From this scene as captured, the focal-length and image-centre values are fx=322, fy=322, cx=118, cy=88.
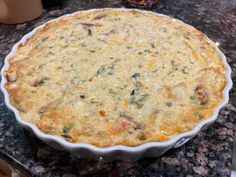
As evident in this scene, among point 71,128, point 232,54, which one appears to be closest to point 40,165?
point 71,128

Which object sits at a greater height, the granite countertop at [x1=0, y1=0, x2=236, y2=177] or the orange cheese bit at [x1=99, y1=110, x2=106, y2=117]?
the orange cheese bit at [x1=99, y1=110, x2=106, y2=117]

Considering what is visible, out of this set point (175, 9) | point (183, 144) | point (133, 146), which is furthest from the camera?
point (175, 9)

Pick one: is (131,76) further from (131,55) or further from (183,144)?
(183,144)

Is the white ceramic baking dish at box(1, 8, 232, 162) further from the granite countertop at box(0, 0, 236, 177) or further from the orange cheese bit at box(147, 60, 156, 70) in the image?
the orange cheese bit at box(147, 60, 156, 70)

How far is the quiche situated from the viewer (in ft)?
2.40

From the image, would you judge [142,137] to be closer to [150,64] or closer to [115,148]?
[115,148]

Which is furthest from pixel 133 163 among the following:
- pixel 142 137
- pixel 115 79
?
pixel 115 79

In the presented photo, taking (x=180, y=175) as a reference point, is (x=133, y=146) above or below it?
above

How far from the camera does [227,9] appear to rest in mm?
1426

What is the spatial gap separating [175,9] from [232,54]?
1.22ft

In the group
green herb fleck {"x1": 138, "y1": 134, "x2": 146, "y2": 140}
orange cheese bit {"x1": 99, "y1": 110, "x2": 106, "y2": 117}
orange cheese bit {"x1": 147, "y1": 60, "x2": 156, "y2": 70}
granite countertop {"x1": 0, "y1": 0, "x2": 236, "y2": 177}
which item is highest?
orange cheese bit {"x1": 99, "y1": 110, "x2": 106, "y2": 117}

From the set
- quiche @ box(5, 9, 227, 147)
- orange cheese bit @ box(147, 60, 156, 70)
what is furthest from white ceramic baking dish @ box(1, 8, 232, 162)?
orange cheese bit @ box(147, 60, 156, 70)

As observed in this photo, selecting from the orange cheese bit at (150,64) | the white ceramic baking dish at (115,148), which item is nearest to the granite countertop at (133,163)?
the white ceramic baking dish at (115,148)

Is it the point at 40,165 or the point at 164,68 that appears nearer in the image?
the point at 40,165
